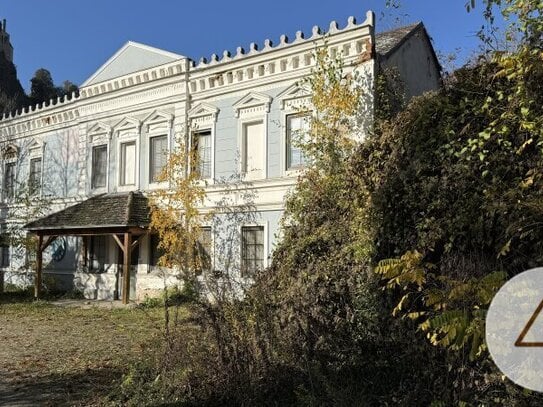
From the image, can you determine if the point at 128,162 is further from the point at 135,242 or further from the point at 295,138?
the point at 295,138

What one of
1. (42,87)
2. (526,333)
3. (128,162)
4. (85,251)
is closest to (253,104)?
(128,162)

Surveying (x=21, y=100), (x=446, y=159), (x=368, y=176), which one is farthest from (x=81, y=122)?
(x=21, y=100)

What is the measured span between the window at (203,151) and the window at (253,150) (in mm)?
1475

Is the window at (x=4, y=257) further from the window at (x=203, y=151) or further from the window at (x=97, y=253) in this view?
the window at (x=203, y=151)

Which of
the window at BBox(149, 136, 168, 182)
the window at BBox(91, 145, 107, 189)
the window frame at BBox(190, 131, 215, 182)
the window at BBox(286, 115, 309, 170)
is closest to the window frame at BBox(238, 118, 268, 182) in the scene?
the window at BBox(286, 115, 309, 170)

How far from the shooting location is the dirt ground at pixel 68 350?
6859 millimetres

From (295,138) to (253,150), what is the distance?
1.78 metres

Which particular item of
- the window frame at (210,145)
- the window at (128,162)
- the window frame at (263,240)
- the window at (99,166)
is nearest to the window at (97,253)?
the window at (99,166)

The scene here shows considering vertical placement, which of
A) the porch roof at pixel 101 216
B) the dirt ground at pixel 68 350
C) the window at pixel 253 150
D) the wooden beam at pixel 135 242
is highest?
the window at pixel 253 150

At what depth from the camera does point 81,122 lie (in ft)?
68.5

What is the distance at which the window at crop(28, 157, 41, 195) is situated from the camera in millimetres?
22573

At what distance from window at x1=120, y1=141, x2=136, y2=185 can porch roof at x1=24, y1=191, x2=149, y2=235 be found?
0.69 metres

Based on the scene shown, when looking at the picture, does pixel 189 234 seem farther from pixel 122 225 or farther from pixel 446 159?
pixel 446 159

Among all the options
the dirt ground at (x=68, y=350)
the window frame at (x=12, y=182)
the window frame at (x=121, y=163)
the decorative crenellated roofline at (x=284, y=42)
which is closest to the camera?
the dirt ground at (x=68, y=350)
